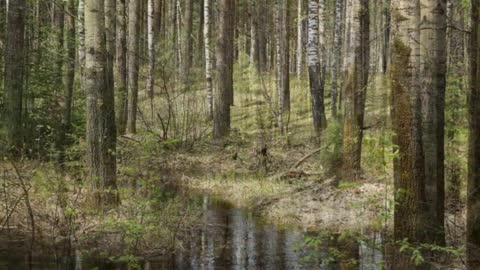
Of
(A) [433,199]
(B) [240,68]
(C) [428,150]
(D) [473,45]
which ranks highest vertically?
(B) [240,68]

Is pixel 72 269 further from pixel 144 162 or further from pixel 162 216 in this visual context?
pixel 144 162

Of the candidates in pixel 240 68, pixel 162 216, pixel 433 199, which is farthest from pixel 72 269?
pixel 240 68

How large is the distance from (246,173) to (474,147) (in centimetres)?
888

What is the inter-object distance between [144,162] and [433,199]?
22.7ft

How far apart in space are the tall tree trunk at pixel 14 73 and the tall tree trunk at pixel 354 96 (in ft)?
23.6

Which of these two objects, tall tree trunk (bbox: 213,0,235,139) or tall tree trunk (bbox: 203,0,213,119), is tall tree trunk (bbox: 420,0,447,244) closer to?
tall tree trunk (bbox: 213,0,235,139)

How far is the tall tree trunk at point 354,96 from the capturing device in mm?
11219

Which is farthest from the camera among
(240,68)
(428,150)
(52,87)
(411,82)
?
(240,68)

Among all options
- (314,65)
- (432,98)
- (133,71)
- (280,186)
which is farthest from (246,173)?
(432,98)

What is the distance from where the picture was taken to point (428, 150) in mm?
6430

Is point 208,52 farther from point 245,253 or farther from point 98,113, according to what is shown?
point 245,253

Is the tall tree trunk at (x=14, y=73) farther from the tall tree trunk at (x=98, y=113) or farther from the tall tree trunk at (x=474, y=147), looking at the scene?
the tall tree trunk at (x=474, y=147)

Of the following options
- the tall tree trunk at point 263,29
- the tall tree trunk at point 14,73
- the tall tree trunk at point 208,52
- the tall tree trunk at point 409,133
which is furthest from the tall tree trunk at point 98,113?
the tall tree trunk at point 263,29

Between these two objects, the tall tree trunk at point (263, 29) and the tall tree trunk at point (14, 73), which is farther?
the tall tree trunk at point (263, 29)
